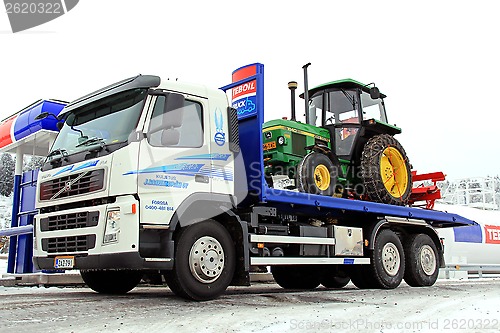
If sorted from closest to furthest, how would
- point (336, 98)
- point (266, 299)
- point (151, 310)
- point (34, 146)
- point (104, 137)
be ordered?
point (151, 310), point (104, 137), point (266, 299), point (336, 98), point (34, 146)

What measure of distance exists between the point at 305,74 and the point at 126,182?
16.7 ft

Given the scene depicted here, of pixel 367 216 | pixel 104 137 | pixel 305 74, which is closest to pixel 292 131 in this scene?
pixel 305 74

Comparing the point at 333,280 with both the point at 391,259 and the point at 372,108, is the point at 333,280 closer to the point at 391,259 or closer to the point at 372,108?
the point at 391,259

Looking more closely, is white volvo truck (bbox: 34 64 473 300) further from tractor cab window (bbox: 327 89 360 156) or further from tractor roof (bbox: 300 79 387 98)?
tractor roof (bbox: 300 79 387 98)

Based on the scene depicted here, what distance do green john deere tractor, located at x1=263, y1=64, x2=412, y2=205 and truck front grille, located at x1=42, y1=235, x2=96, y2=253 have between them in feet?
11.8

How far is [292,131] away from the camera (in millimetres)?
9750

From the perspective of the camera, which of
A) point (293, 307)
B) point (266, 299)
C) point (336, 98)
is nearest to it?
point (293, 307)

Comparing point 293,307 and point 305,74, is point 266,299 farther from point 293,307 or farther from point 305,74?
point 305,74

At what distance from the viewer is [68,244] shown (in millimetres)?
6539

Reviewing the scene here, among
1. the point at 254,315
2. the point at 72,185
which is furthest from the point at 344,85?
the point at 254,315

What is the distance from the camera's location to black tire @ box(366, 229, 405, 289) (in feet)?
30.7

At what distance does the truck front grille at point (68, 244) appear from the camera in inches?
247

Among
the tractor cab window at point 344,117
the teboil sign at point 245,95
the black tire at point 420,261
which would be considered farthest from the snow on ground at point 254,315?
the tractor cab window at point 344,117

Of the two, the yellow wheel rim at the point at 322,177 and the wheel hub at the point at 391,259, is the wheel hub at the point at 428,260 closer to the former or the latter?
the wheel hub at the point at 391,259
